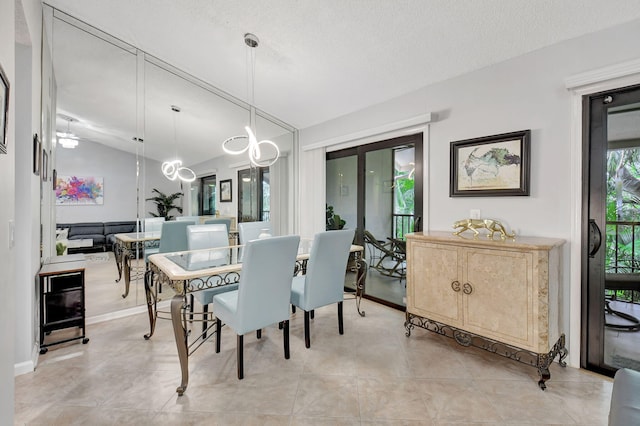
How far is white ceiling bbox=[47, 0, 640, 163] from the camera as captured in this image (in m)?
1.92

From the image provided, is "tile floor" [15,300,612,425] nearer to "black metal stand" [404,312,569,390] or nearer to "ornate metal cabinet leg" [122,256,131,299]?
"black metal stand" [404,312,569,390]

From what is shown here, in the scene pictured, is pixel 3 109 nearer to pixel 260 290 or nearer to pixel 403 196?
pixel 260 290

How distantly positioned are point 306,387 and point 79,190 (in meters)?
2.99

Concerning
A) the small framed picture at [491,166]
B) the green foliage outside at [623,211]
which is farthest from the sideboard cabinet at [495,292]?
the small framed picture at [491,166]

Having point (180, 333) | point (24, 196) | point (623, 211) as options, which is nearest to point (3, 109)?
point (24, 196)

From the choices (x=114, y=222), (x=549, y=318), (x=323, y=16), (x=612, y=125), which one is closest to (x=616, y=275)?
(x=549, y=318)

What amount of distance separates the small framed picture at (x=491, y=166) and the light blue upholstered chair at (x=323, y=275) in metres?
1.15

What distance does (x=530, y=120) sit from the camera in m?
2.17

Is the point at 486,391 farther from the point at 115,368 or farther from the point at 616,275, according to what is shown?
the point at 115,368

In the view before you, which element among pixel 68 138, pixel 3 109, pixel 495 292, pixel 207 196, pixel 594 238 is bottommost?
pixel 495 292

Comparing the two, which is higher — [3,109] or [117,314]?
[3,109]

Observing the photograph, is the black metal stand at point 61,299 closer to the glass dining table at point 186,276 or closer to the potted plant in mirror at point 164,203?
the glass dining table at point 186,276

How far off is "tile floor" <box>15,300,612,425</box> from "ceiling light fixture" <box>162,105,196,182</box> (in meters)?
1.86

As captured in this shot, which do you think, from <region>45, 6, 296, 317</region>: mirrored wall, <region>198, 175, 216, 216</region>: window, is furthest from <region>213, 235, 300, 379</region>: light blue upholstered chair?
<region>198, 175, 216, 216</region>: window
